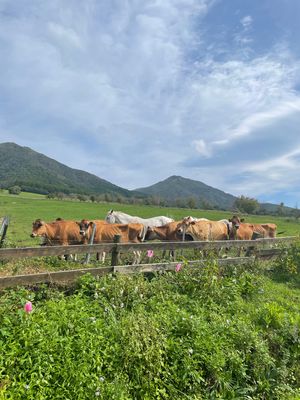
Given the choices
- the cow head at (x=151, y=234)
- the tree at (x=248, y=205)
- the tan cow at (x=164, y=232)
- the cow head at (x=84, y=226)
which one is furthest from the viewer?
the tree at (x=248, y=205)

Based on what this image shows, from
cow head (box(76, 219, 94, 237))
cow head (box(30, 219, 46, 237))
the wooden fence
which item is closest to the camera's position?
the wooden fence

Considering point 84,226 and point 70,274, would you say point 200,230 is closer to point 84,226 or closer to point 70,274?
point 84,226

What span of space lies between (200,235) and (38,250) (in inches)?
359

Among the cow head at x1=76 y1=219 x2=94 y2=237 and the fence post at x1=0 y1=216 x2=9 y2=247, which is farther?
the cow head at x1=76 y1=219 x2=94 y2=237

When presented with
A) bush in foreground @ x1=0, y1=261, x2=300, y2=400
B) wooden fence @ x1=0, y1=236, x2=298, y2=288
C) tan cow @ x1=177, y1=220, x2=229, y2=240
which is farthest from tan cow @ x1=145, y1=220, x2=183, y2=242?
bush in foreground @ x1=0, y1=261, x2=300, y2=400

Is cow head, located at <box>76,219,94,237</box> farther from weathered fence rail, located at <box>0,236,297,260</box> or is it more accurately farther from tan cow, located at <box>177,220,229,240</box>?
Answer: weathered fence rail, located at <box>0,236,297,260</box>

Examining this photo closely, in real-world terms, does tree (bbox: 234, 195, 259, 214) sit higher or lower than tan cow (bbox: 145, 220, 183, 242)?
higher

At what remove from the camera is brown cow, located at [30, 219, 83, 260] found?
41.1 ft

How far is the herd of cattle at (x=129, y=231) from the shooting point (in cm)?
1251

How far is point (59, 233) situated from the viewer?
12758 millimetres

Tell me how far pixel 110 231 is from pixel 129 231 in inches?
39.5

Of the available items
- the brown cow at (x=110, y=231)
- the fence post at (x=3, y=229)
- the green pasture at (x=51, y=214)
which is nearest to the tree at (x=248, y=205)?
the green pasture at (x=51, y=214)

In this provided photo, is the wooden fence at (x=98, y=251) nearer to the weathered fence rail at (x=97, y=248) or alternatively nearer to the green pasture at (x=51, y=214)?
the weathered fence rail at (x=97, y=248)


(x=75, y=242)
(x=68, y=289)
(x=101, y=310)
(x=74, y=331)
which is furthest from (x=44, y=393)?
(x=75, y=242)
